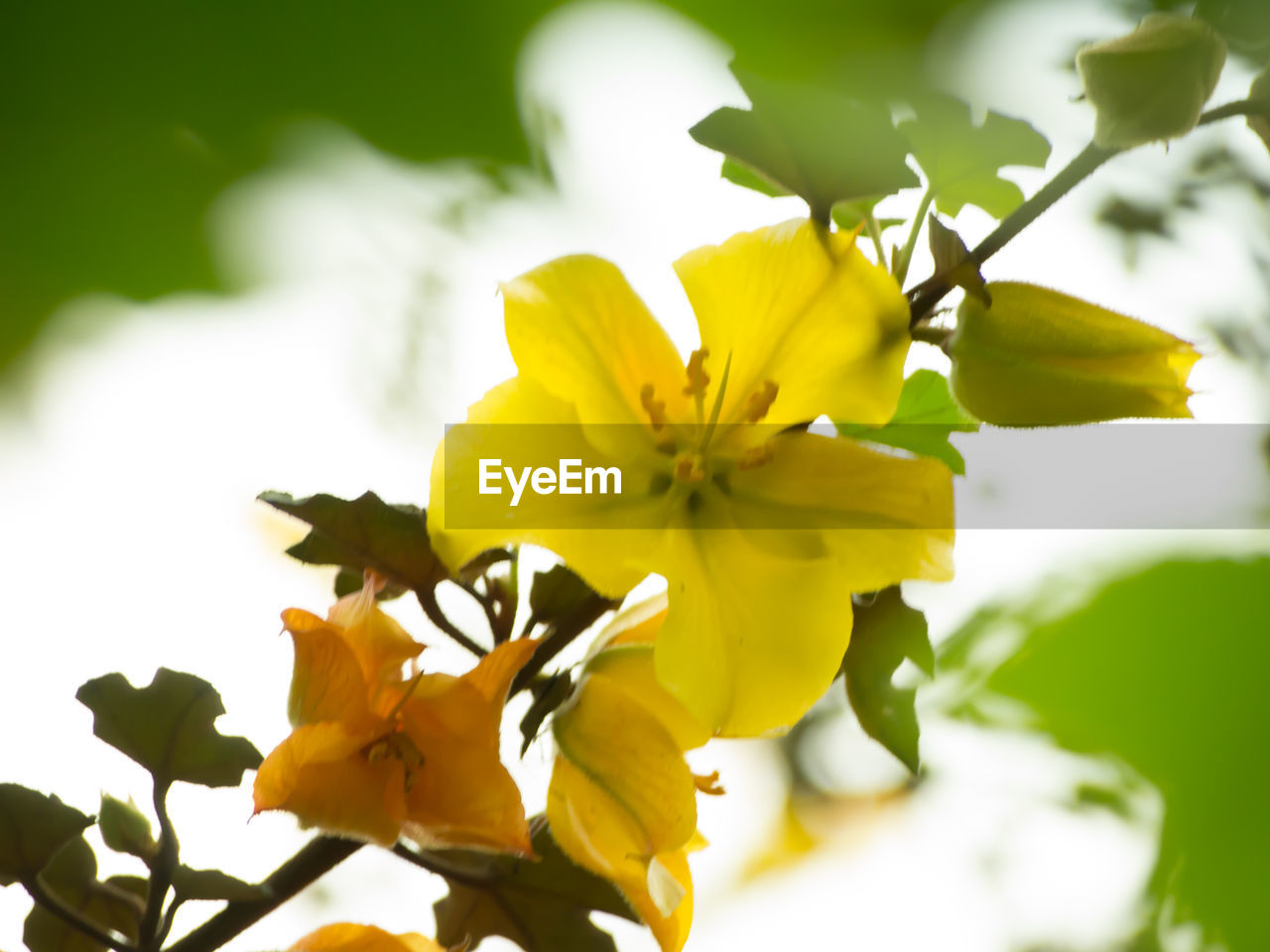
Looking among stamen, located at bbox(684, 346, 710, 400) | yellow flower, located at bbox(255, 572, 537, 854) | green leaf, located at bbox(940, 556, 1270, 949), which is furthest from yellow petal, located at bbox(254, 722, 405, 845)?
green leaf, located at bbox(940, 556, 1270, 949)

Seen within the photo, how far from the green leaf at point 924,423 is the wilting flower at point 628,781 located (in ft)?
0.28

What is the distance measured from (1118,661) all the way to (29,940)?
16.7 inches

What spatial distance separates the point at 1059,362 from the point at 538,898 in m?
0.17

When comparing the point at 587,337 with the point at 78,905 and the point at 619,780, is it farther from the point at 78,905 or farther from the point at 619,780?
the point at 78,905

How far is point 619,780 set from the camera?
216 mm

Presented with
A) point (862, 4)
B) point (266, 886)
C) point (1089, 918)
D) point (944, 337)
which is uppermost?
point (862, 4)

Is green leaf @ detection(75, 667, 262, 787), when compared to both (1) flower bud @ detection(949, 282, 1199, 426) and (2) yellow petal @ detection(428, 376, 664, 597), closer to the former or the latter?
(2) yellow petal @ detection(428, 376, 664, 597)

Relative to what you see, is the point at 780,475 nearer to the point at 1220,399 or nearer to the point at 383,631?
the point at 383,631

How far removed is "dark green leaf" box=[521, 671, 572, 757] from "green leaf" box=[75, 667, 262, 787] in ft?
0.23

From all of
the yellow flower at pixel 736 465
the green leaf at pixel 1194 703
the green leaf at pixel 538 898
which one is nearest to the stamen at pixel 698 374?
the yellow flower at pixel 736 465

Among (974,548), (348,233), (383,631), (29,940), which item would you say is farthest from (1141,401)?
(348,233)

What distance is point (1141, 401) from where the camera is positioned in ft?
0.69

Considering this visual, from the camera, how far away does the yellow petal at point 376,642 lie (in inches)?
8.6

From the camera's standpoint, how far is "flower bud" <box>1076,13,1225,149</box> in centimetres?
21
